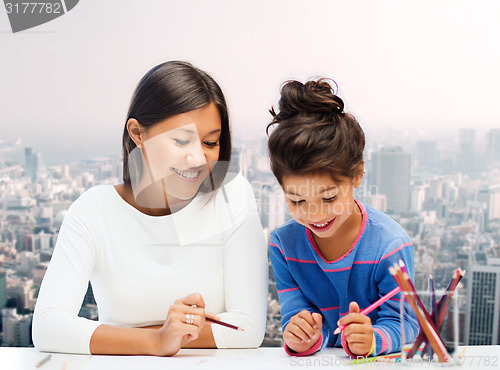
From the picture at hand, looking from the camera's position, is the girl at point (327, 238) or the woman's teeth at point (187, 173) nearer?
the girl at point (327, 238)

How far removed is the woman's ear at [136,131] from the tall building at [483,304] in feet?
4.10

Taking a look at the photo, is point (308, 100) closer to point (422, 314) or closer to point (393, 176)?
point (422, 314)

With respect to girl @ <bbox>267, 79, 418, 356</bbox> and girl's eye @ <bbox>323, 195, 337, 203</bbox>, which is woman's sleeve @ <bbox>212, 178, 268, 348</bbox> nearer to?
girl @ <bbox>267, 79, 418, 356</bbox>

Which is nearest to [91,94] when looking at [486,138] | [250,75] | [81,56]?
[81,56]

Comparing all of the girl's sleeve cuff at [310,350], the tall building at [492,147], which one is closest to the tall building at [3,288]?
the girl's sleeve cuff at [310,350]

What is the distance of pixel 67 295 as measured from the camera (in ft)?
3.56

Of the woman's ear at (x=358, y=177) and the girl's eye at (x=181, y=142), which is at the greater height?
the girl's eye at (x=181, y=142)

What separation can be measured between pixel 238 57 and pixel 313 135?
0.80 metres

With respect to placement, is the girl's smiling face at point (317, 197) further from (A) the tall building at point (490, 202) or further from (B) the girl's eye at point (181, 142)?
(A) the tall building at point (490, 202)

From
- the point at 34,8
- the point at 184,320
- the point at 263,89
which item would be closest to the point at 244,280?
the point at 184,320

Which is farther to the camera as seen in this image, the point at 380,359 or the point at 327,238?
the point at 327,238

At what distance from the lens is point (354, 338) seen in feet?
3.08

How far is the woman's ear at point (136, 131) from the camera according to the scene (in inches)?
45.7

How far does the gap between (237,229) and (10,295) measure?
1.08m
